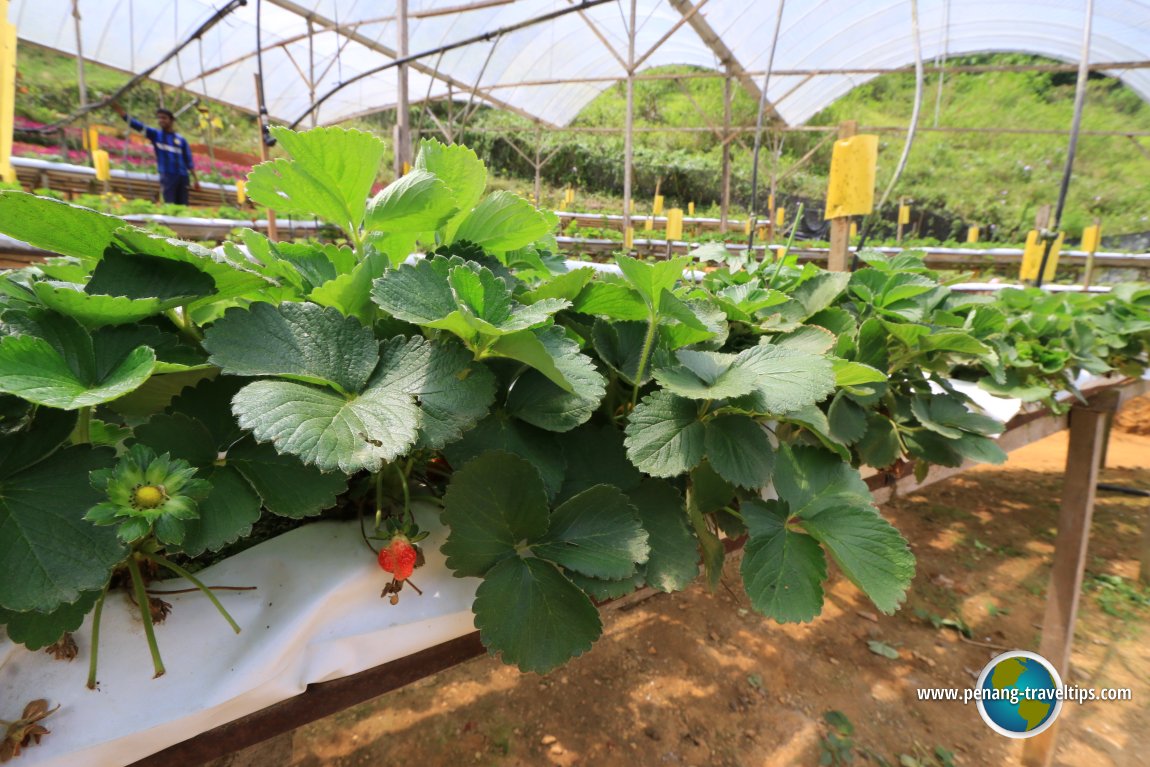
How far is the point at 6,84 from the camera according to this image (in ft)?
1.58

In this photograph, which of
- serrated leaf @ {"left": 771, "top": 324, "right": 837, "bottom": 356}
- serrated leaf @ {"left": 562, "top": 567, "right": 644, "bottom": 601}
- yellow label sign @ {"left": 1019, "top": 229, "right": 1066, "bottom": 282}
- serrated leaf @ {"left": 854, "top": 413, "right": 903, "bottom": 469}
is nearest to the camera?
serrated leaf @ {"left": 562, "top": 567, "right": 644, "bottom": 601}

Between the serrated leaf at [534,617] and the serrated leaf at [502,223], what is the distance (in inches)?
8.6

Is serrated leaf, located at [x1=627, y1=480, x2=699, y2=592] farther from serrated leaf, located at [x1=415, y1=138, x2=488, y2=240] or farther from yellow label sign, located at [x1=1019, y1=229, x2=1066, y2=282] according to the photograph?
yellow label sign, located at [x1=1019, y1=229, x2=1066, y2=282]

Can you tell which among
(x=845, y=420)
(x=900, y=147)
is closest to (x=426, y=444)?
(x=845, y=420)

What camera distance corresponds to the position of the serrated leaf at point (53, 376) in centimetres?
21

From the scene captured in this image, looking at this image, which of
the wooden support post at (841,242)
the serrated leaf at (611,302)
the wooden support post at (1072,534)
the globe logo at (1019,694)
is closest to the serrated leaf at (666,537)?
the serrated leaf at (611,302)

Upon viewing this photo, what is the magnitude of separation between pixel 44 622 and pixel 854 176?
903mm

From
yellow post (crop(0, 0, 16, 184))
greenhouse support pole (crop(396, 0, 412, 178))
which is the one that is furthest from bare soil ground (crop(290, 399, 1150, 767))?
greenhouse support pole (crop(396, 0, 412, 178))

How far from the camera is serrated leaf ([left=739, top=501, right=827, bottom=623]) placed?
1.16ft

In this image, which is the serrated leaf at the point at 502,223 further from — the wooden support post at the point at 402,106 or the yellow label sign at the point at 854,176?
the wooden support post at the point at 402,106

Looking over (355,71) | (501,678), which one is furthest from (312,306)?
(355,71)

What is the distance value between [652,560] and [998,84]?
22.4m

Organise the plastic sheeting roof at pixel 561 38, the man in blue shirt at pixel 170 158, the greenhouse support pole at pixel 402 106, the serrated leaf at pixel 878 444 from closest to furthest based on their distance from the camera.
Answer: the serrated leaf at pixel 878 444 → the greenhouse support pole at pixel 402 106 → the man in blue shirt at pixel 170 158 → the plastic sheeting roof at pixel 561 38

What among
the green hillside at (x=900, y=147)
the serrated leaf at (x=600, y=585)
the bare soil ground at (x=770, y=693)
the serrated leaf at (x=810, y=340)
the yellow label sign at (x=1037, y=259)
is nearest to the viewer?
the serrated leaf at (x=600, y=585)
